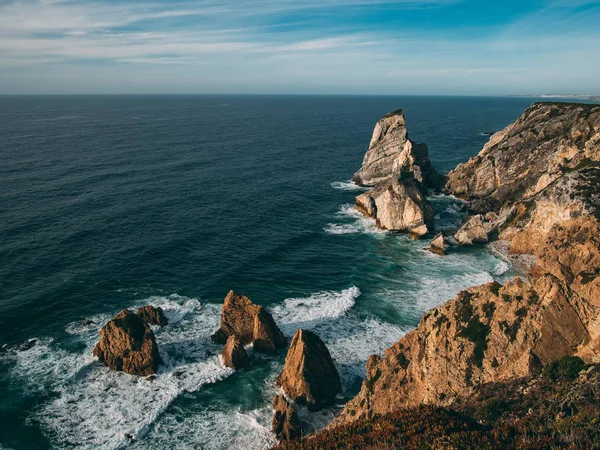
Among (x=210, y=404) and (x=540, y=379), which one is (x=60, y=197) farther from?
(x=540, y=379)

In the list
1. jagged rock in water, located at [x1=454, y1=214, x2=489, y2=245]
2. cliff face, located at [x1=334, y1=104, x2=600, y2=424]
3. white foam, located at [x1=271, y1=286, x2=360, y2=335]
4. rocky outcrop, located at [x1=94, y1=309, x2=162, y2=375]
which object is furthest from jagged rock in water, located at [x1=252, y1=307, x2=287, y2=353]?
jagged rock in water, located at [x1=454, y1=214, x2=489, y2=245]

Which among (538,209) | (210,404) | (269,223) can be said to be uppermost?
(538,209)

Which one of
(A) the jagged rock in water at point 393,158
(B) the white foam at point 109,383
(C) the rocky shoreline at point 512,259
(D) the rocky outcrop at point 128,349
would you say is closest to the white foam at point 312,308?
(B) the white foam at point 109,383

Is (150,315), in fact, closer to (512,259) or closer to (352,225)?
(352,225)

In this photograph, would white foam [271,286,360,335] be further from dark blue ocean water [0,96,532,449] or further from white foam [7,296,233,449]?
white foam [7,296,233,449]

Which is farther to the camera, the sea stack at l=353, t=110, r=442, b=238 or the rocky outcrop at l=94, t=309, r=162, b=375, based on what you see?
the sea stack at l=353, t=110, r=442, b=238

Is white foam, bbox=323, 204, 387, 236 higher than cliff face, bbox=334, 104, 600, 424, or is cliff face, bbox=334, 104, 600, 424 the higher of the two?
cliff face, bbox=334, 104, 600, 424

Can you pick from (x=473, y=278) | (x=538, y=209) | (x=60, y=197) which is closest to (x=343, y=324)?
(x=473, y=278)

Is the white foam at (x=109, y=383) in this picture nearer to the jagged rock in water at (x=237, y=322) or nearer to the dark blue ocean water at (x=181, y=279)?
the dark blue ocean water at (x=181, y=279)
